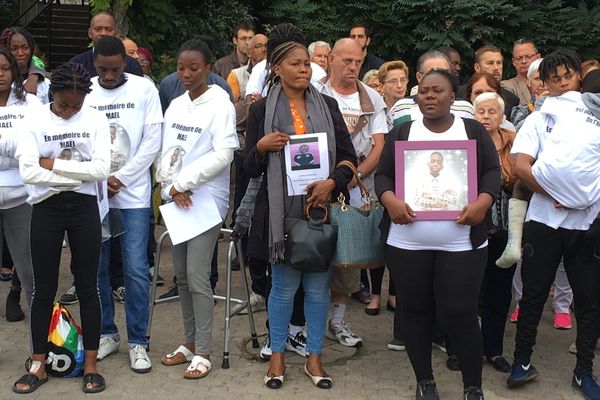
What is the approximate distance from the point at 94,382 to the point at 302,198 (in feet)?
5.77

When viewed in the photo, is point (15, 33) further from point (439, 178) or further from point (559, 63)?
point (559, 63)

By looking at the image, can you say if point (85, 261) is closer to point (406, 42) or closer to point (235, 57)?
point (235, 57)

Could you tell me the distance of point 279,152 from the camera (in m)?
5.47

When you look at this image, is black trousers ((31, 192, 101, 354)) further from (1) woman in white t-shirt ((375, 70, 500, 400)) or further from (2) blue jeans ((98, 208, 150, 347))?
(1) woman in white t-shirt ((375, 70, 500, 400))

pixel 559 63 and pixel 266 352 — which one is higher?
pixel 559 63

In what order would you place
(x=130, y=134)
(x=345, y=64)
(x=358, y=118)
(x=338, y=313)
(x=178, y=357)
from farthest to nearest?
1. (x=338, y=313)
2. (x=358, y=118)
3. (x=345, y=64)
4. (x=178, y=357)
5. (x=130, y=134)

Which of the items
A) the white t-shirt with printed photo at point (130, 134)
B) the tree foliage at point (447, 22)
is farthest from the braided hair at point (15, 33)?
the tree foliage at point (447, 22)

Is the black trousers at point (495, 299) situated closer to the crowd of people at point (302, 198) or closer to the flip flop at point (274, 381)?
the crowd of people at point (302, 198)

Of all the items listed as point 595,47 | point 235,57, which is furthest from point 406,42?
point 235,57

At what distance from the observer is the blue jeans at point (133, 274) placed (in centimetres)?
584

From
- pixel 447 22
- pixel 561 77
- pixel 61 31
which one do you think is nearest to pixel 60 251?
pixel 561 77

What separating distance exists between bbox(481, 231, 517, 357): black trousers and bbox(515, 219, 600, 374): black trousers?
13.5 inches

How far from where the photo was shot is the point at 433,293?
5172 mm

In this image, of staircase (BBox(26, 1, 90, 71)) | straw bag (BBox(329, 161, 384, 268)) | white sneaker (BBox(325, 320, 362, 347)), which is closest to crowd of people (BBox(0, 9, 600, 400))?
straw bag (BBox(329, 161, 384, 268))
